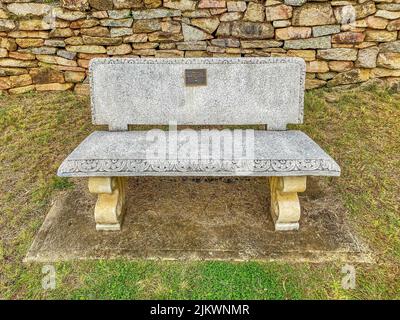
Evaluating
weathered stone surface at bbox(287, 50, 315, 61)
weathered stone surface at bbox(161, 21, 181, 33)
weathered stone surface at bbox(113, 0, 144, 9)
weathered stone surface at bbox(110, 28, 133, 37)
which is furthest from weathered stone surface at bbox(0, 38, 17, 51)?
weathered stone surface at bbox(287, 50, 315, 61)

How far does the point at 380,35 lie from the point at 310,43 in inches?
29.3

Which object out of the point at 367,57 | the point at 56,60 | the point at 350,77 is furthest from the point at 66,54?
the point at 367,57

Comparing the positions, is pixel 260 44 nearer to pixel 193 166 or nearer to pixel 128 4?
pixel 128 4

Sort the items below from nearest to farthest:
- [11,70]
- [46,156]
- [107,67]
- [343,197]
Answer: [107,67], [343,197], [46,156], [11,70]

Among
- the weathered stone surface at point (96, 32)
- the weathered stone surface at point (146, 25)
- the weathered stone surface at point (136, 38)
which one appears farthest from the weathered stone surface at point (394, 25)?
the weathered stone surface at point (96, 32)

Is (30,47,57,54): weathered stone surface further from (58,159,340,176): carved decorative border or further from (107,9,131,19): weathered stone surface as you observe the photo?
(58,159,340,176): carved decorative border

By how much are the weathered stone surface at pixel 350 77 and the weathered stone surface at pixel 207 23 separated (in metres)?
1.43

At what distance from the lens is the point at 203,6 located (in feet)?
11.3

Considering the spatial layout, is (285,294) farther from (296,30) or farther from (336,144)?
(296,30)

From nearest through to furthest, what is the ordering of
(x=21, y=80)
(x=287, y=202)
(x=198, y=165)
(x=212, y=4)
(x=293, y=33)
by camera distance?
1. (x=198, y=165)
2. (x=287, y=202)
3. (x=212, y=4)
4. (x=293, y=33)
5. (x=21, y=80)

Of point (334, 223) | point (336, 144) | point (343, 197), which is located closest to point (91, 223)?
point (334, 223)

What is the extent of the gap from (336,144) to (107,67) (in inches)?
87.1

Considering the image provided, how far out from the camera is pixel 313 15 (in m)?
3.44

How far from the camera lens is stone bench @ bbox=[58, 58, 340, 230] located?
2217 millimetres
